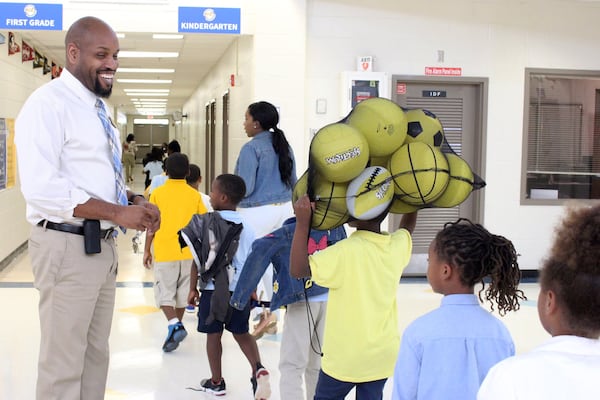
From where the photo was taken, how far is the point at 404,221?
8.91 feet

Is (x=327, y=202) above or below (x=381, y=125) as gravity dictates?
below

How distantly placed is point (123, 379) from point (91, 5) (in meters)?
3.99

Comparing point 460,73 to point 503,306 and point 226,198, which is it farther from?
point 503,306

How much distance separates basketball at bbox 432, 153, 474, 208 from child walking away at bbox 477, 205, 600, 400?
1058 millimetres

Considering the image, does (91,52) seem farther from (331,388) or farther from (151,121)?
(151,121)

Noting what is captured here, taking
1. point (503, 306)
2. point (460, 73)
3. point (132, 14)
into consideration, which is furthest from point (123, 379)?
point (460, 73)

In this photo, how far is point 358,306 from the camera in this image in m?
2.40

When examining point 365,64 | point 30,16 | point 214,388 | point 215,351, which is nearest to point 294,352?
point 215,351

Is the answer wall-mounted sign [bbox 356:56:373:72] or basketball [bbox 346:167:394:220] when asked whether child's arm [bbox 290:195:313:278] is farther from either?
wall-mounted sign [bbox 356:56:373:72]

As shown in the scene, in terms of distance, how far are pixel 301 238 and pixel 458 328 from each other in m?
0.61

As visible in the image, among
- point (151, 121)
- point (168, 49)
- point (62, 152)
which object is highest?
point (151, 121)

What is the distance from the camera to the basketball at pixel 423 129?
2.38 metres

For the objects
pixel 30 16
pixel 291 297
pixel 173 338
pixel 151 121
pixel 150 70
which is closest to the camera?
pixel 291 297

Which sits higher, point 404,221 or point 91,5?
point 91,5
